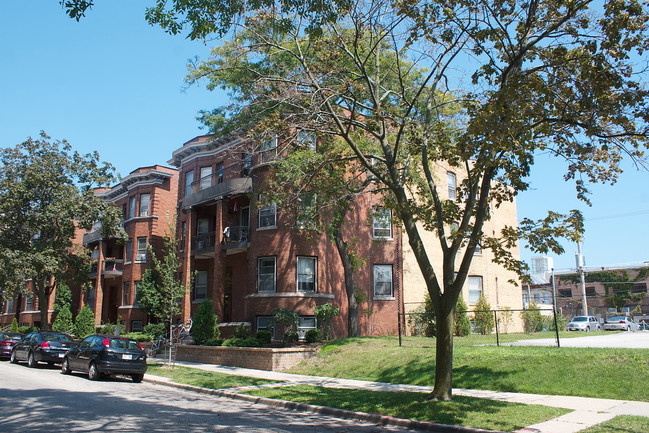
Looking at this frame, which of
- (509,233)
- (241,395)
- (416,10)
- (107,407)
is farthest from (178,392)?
(416,10)

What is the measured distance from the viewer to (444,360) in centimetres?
1166

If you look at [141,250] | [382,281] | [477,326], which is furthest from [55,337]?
[477,326]

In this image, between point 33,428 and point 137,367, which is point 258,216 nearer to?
point 137,367

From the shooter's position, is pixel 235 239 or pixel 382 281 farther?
pixel 235 239

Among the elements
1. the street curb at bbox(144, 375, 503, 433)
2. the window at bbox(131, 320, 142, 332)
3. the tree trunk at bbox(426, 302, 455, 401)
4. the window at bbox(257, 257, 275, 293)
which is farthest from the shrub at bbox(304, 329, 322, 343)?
the window at bbox(131, 320, 142, 332)

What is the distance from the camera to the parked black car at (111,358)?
17.3 metres

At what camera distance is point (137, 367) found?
17562 millimetres

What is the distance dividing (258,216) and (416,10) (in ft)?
58.2

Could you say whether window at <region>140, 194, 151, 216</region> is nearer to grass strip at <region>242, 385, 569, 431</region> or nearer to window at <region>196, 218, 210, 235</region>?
window at <region>196, 218, 210, 235</region>

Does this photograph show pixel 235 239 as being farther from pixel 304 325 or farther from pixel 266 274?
pixel 304 325

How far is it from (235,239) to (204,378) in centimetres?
1218

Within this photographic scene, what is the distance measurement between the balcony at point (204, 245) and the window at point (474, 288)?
15.5 metres

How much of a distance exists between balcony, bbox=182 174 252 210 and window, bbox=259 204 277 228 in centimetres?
143

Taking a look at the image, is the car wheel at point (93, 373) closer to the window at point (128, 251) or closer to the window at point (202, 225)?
the window at point (202, 225)
